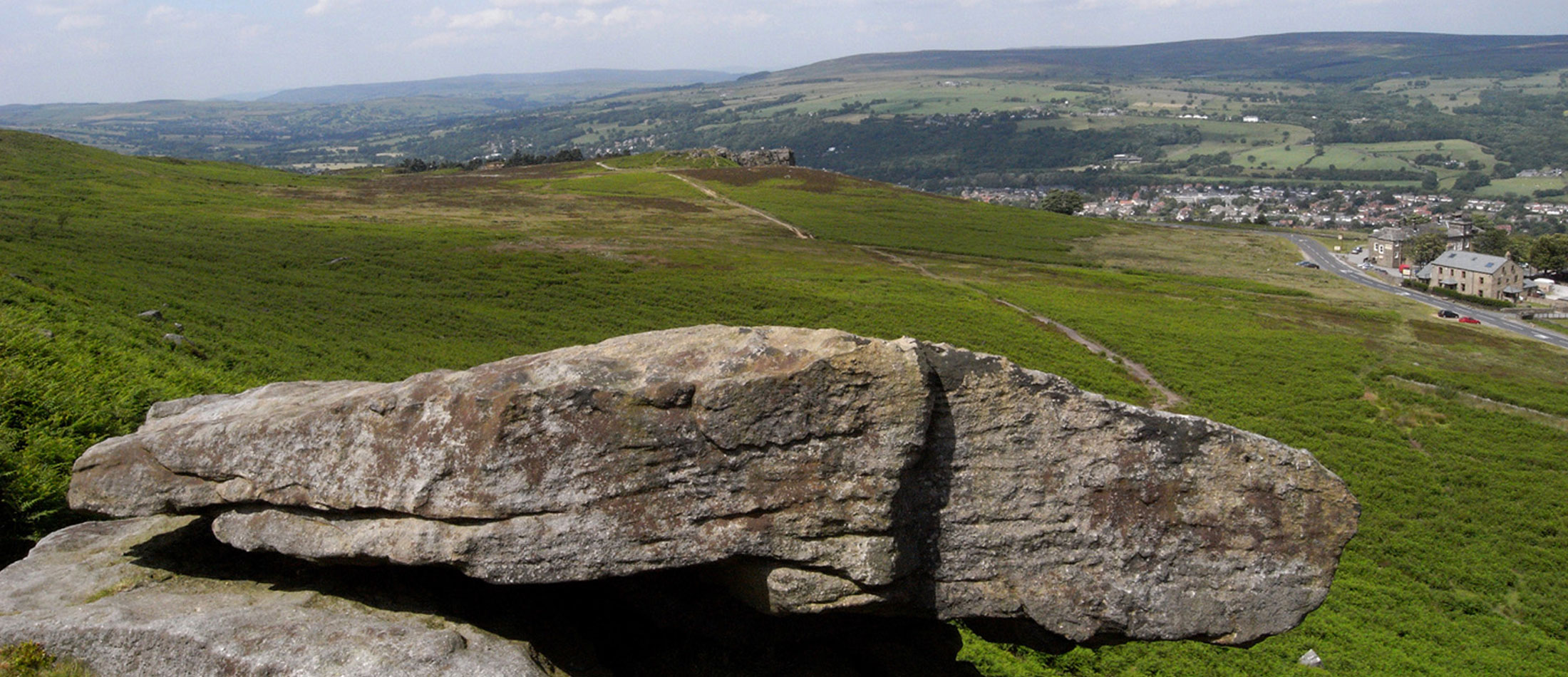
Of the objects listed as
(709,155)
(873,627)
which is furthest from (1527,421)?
(709,155)

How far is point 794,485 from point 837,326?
131 feet

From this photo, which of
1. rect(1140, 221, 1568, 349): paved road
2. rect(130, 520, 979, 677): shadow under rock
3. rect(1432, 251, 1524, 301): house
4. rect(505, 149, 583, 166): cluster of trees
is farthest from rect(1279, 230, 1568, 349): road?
rect(505, 149, 583, 166): cluster of trees

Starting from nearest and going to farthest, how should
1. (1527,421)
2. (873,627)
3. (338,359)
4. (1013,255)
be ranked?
(873,627) < (338,359) < (1527,421) < (1013,255)

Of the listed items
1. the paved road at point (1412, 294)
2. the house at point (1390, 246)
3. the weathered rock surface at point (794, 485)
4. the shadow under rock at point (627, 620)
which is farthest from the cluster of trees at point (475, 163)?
the weathered rock surface at point (794, 485)

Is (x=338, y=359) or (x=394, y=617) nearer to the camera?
(x=394, y=617)

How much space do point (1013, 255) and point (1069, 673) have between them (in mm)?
87341

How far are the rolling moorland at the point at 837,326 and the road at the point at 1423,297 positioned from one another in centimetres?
881

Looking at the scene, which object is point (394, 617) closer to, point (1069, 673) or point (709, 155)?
point (1069, 673)

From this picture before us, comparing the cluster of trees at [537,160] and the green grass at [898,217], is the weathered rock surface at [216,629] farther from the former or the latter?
the cluster of trees at [537,160]

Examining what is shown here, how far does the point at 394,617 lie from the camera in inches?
413

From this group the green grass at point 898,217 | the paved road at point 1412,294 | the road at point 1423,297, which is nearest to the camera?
the road at point 1423,297

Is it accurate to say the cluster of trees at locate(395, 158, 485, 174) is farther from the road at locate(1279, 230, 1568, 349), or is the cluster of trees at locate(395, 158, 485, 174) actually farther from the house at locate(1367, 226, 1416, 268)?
the house at locate(1367, 226, 1416, 268)

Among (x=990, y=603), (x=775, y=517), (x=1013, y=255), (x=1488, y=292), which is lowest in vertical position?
(x=1488, y=292)

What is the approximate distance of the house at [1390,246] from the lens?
416 ft
